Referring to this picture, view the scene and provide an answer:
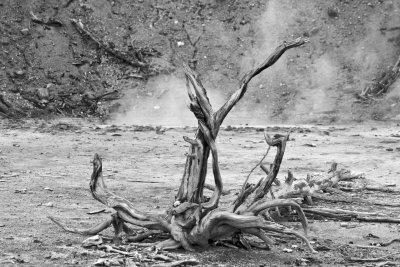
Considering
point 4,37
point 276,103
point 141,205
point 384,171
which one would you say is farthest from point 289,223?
point 4,37

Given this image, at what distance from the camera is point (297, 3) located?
20.3m

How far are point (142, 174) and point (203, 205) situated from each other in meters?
4.33

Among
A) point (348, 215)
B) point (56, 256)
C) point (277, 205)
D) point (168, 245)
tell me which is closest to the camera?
point (56, 256)

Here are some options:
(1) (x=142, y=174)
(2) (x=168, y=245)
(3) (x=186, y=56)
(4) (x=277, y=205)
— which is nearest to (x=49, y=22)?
(3) (x=186, y=56)

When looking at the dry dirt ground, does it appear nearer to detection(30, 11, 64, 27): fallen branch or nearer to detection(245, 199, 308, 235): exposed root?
detection(245, 199, 308, 235): exposed root

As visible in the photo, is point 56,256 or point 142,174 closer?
point 56,256

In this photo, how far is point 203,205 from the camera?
18.9 ft

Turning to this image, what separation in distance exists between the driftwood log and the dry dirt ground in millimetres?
171

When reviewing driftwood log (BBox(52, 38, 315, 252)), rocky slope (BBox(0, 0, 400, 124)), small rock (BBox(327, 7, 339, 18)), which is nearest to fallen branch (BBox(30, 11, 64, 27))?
rocky slope (BBox(0, 0, 400, 124))

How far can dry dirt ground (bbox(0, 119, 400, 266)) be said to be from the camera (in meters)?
5.67

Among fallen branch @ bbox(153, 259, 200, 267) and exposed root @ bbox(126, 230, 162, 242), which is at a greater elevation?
exposed root @ bbox(126, 230, 162, 242)

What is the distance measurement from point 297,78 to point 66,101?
5.49m

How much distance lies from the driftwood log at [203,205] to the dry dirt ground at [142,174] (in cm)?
17

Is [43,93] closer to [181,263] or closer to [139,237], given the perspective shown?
[139,237]
